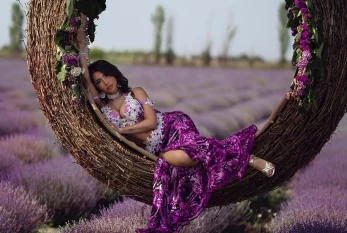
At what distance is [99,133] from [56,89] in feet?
1.04

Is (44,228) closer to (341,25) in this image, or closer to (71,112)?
(71,112)

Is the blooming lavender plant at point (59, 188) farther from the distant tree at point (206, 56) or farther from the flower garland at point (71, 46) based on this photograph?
the distant tree at point (206, 56)

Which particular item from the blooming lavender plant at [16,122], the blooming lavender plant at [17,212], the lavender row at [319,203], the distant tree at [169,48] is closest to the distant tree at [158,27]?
the distant tree at [169,48]

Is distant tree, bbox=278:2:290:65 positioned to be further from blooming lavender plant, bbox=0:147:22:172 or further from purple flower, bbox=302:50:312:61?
purple flower, bbox=302:50:312:61

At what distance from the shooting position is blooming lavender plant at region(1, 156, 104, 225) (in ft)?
14.4

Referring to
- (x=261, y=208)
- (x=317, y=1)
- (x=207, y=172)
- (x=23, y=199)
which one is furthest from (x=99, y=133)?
(x=261, y=208)

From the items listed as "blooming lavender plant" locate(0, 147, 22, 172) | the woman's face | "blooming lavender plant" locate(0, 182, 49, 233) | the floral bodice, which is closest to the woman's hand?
the floral bodice

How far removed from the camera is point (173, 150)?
3.23m

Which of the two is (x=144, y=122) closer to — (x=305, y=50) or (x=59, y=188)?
(x=305, y=50)

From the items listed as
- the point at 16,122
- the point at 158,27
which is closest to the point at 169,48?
the point at 158,27

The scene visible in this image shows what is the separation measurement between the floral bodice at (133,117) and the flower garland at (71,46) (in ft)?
0.85

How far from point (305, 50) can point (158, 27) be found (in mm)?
18603

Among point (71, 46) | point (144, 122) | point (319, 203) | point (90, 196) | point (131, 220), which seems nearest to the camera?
point (71, 46)

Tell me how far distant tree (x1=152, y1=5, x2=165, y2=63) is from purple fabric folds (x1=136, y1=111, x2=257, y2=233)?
18149mm
